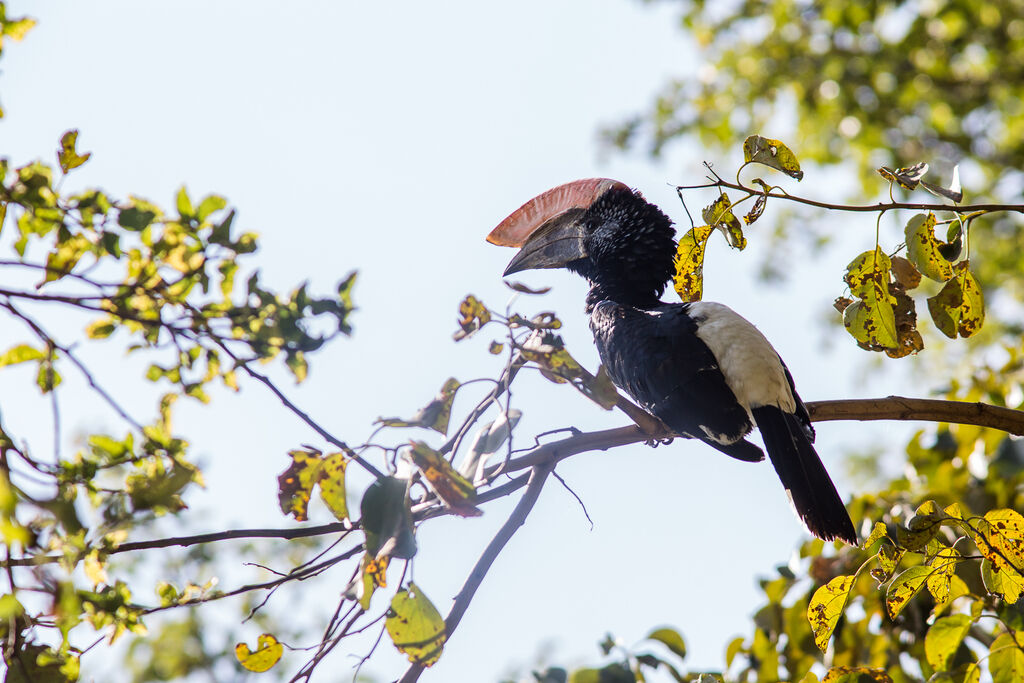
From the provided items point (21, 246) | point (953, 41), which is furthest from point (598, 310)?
point (953, 41)

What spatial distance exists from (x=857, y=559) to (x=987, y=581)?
2.01 feet

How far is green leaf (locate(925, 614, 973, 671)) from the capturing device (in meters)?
1.38

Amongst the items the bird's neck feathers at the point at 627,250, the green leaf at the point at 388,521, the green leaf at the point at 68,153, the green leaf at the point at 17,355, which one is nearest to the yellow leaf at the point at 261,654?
the green leaf at the point at 388,521

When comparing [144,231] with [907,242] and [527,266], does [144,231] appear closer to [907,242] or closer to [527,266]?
[907,242]

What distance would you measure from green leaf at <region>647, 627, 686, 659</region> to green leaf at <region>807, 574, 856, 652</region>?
0.43m

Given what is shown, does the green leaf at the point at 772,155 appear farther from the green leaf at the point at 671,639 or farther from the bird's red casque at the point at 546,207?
the bird's red casque at the point at 546,207

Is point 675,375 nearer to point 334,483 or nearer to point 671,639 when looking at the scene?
point 671,639

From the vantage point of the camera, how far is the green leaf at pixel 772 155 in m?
1.38

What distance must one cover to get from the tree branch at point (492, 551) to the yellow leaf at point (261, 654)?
20cm

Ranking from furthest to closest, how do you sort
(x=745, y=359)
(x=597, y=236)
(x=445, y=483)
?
(x=597, y=236), (x=745, y=359), (x=445, y=483)

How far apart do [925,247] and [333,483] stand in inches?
38.2

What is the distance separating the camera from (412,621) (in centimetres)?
107

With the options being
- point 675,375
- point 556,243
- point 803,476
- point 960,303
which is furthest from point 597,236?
point 960,303

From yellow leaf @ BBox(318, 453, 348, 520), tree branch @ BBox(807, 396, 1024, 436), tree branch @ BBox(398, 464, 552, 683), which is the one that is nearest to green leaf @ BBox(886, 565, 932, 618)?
tree branch @ BBox(807, 396, 1024, 436)
